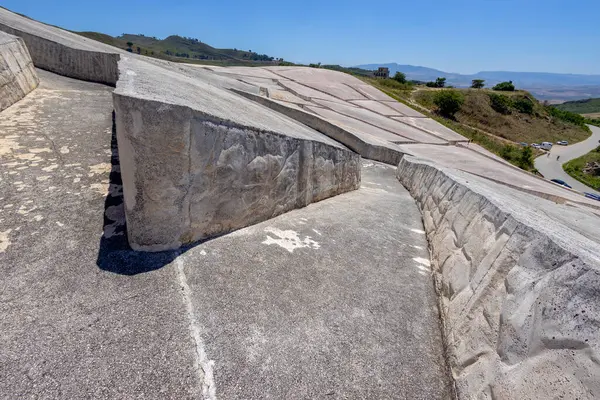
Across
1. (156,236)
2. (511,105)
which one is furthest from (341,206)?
(511,105)

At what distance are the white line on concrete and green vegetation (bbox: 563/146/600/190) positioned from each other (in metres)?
40.4

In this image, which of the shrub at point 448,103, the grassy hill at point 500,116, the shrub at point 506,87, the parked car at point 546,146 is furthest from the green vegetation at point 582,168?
the shrub at point 506,87

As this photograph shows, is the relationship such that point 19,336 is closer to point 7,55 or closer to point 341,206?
point 341,206

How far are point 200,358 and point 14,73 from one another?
5577 millimetres

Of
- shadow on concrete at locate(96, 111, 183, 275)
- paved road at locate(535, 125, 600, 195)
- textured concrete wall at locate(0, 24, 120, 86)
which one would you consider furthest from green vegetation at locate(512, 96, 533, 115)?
shadow on concrete at locate(96, 111, 183, 275)

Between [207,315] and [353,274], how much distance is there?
135cm

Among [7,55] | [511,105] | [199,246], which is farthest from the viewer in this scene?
[511,105]

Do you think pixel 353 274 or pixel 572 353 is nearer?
pixel 572 353

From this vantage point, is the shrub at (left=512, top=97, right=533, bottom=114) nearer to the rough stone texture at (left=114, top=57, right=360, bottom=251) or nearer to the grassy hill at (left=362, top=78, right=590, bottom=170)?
the grassy hill at (left=362, top=78, right=590, bottom=170)

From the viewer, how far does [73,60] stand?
7.56 m

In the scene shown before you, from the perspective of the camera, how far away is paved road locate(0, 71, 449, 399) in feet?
5.66

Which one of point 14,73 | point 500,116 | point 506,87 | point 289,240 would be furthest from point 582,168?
point 14,73

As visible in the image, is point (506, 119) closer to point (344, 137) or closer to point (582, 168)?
point (582, 168)

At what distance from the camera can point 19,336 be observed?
5.74 ft
